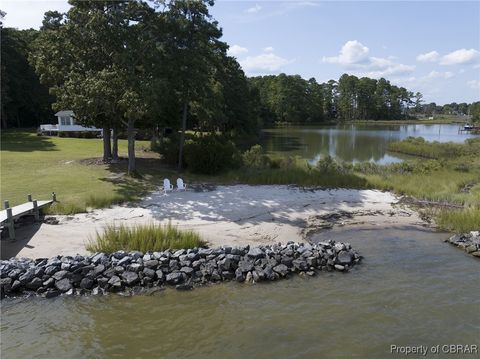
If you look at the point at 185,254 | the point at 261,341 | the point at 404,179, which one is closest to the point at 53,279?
the point at 185,254

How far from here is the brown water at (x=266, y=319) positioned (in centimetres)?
813

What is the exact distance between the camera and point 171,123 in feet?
91.0

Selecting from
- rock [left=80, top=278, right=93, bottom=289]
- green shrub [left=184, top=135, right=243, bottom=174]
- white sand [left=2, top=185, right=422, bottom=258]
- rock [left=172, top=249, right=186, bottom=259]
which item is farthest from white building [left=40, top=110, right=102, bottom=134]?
rock [left=80, top=278, right=93, bottom=289]

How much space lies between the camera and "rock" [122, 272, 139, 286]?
34.5 ft

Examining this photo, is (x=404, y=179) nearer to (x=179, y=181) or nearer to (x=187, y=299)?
(x=179, y=181)

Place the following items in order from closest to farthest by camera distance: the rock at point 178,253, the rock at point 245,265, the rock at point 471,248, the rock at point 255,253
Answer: the rock at point 245,265, the rock at point 178,253, the rock at point 255,253, the rock at point 471,248

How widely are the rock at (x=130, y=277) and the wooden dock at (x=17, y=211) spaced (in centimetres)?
451

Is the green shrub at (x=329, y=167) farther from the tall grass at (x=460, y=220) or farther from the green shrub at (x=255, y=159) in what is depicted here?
the tall grass at (x=460, y=220)

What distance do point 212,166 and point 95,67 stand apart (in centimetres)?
784

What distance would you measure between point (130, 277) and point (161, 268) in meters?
0.87

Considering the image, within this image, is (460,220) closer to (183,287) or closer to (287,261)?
(287,261)

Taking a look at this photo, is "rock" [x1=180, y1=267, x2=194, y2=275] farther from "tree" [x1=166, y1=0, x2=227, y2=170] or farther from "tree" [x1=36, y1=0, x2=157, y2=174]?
"tree" [x1=166, y1=0, x2=227, y2=170]

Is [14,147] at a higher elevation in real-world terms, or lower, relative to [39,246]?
higher

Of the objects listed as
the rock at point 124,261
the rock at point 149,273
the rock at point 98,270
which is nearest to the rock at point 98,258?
the rock at point 98,270
